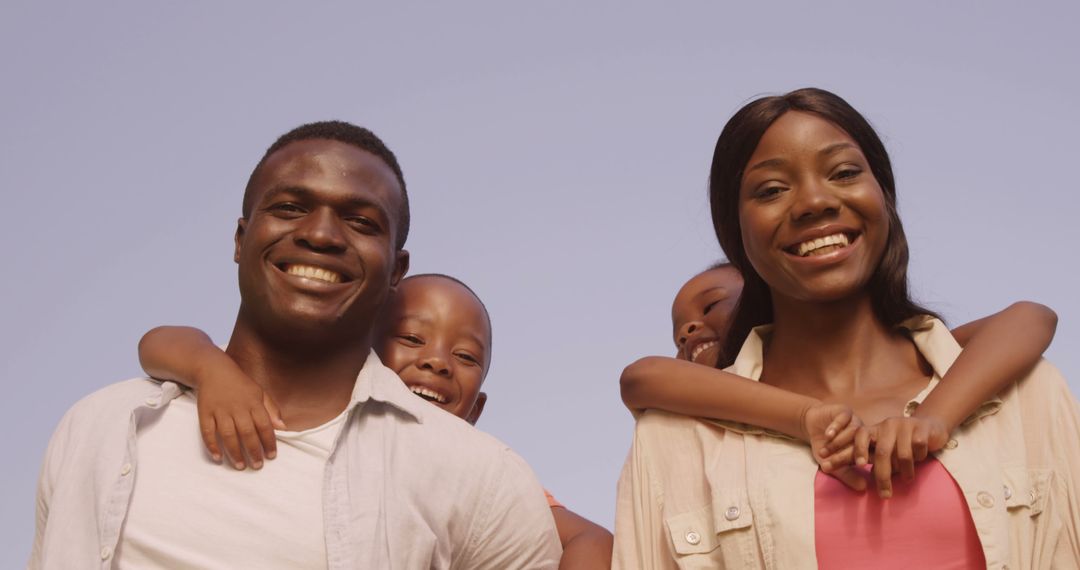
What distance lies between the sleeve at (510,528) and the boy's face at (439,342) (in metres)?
1.25

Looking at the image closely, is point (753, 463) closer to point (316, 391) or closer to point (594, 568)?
point (594, 568)

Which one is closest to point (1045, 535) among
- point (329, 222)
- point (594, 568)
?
point (594, 568)

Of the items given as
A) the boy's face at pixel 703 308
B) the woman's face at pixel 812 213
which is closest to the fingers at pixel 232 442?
the woman's face at pixel 812 213

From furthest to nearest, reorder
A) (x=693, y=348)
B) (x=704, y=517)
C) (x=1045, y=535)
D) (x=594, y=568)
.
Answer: (x=693, y=348) → (x=594, y=568) → (x=704, y=517) → (x=1045, y=535)

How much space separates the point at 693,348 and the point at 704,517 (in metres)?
2.37

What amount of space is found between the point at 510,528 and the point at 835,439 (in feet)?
4.48

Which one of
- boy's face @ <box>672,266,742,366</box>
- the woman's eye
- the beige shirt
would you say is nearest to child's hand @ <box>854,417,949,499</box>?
the beige shirt

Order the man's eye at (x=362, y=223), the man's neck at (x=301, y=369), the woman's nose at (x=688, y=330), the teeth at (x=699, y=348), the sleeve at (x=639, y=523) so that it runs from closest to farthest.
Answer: the sleeve at (x=639, y=523) → the man's neck at (x=301, y=369) → the man's eye at (x=362, y=223) → the teeth at (x=699, y=348) → the woman's nose at (x=688, y=330)

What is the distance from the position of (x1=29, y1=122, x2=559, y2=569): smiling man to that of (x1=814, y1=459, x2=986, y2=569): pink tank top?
1.26 metres

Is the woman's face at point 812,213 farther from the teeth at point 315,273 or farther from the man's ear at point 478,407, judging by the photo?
the man's ear at point 478,407

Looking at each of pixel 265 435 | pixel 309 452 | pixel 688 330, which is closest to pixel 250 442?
pixel 265 435

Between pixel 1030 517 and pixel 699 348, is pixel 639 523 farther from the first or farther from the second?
pixel 699 348

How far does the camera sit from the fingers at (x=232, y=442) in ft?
14.8

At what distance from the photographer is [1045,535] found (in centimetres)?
407
